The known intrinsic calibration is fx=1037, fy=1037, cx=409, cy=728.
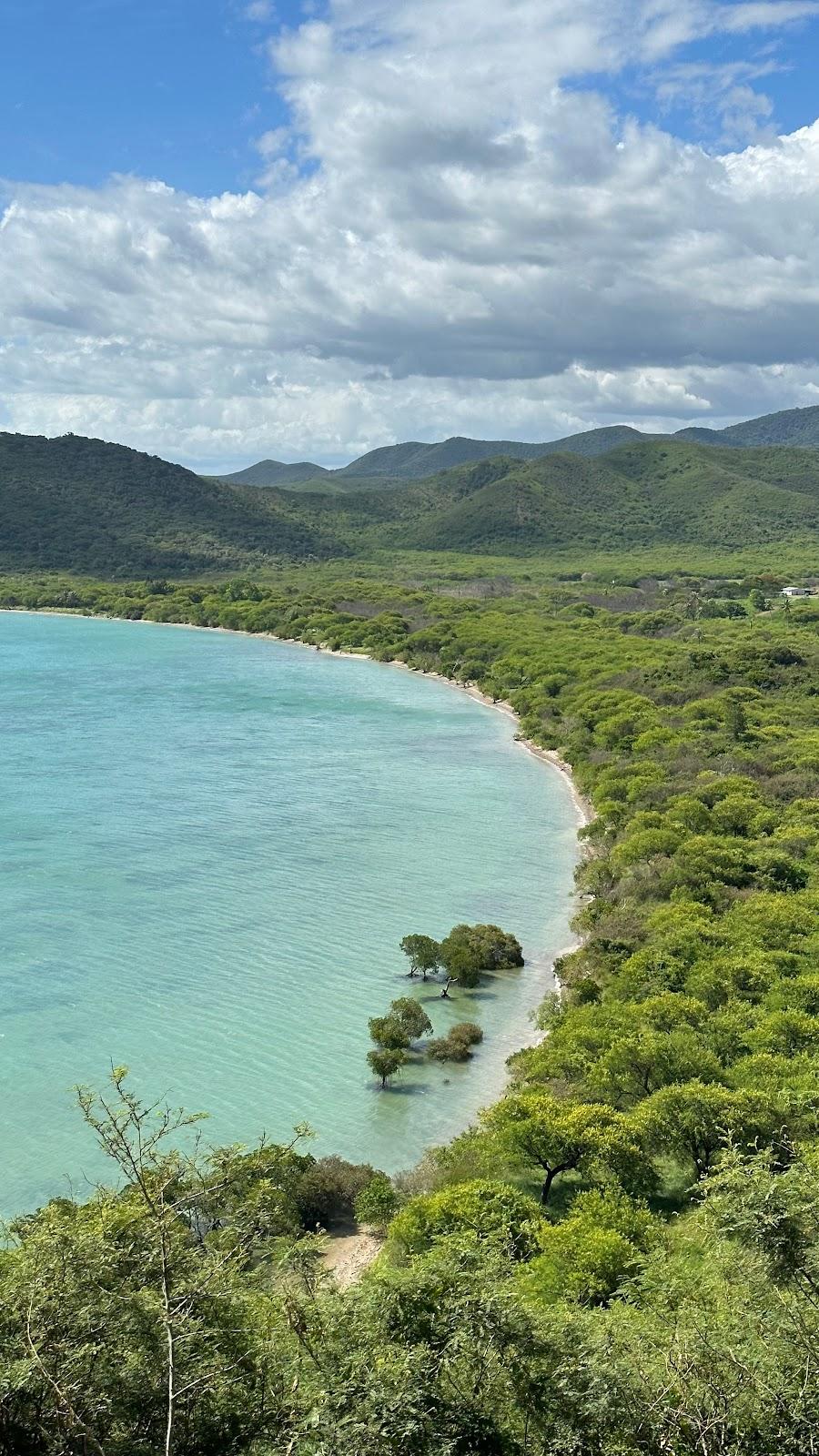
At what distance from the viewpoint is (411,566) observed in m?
182

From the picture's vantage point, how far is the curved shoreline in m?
26.4

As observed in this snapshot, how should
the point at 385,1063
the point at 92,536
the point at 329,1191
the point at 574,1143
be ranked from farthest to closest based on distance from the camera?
1. the point at 92,536
2. the point at 385,1063
3. the point at 329,1191
4. the point at 574,1143

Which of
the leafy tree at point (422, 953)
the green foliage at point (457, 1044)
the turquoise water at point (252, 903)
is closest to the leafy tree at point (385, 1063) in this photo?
the turquoise water at point (252, 903)

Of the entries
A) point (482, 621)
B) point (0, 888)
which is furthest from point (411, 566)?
point (0, 888)

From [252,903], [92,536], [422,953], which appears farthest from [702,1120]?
[92,536]

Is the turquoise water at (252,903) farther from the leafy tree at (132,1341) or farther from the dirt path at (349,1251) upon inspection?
the leafy tree at (132,1341)

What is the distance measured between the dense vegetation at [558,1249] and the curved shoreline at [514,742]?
132cm

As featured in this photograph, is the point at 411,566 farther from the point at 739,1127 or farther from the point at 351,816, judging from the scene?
the point at 739,1127

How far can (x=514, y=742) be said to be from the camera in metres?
65.9

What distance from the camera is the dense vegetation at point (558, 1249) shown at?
951 cm

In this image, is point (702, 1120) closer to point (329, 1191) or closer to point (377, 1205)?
point (377, 1205)

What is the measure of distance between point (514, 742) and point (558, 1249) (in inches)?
2017

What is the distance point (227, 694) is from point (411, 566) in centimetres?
10521

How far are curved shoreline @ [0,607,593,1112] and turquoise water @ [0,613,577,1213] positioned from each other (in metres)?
0.32
